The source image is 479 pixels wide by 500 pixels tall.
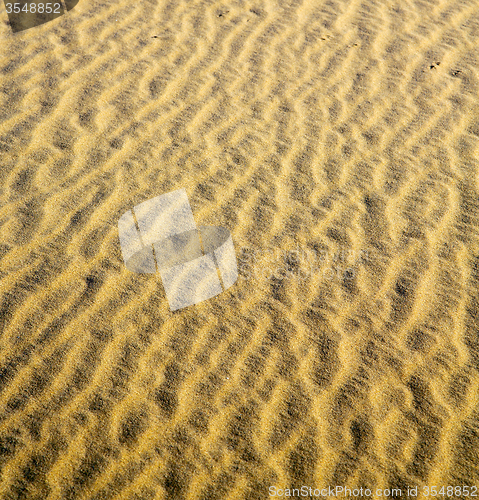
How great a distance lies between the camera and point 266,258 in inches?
109

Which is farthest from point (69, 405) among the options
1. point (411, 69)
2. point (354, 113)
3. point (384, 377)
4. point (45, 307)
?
point (411, 69)

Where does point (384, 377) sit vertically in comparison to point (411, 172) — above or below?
below

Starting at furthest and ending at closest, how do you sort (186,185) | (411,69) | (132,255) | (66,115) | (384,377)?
(411,69)
(66,115)
(186,185)
(132,255)
(384,377)

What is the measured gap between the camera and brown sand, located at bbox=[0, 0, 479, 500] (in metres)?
2.03

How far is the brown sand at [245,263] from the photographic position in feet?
6.66

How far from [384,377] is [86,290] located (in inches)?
64.6

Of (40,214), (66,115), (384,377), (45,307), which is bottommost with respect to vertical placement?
(384,377)

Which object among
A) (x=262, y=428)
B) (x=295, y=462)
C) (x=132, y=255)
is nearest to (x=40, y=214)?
(x=132, y=255)

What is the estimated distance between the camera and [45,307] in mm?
2465

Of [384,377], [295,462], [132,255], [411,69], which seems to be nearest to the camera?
[295,462]

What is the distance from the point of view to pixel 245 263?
2.73 metres

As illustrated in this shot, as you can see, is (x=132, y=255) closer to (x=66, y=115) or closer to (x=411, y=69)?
(x=66, y=115)

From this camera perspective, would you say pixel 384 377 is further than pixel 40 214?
No

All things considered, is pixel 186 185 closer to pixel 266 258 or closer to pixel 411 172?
pixel 266 258
